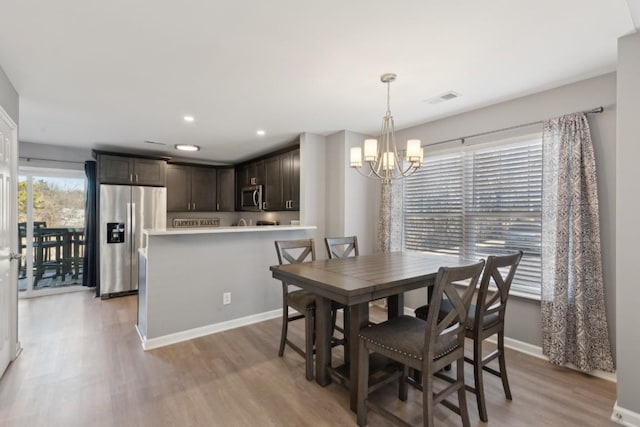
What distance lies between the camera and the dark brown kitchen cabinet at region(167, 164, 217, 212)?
19.4 feet

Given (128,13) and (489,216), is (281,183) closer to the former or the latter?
(489,216)

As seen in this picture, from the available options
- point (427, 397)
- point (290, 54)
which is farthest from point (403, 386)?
point (290, 54)

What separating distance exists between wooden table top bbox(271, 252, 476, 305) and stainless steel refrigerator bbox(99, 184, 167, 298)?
3.36 m

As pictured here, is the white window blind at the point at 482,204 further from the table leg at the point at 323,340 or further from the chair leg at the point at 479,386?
the table leg at the point at 323,340

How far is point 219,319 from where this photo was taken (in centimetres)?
351

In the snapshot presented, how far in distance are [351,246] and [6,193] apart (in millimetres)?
3078

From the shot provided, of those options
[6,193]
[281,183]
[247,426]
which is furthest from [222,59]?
[281,183]

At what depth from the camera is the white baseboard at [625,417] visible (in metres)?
1.93

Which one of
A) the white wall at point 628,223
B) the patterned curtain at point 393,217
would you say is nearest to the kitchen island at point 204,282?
the patterned curtain at point 393,217

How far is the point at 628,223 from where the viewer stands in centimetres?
199

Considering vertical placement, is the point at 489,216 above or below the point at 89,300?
above

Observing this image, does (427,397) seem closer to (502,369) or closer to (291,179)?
(502,369)

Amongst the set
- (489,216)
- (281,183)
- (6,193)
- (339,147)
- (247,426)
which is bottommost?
(247,426)

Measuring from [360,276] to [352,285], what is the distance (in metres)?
0.28
